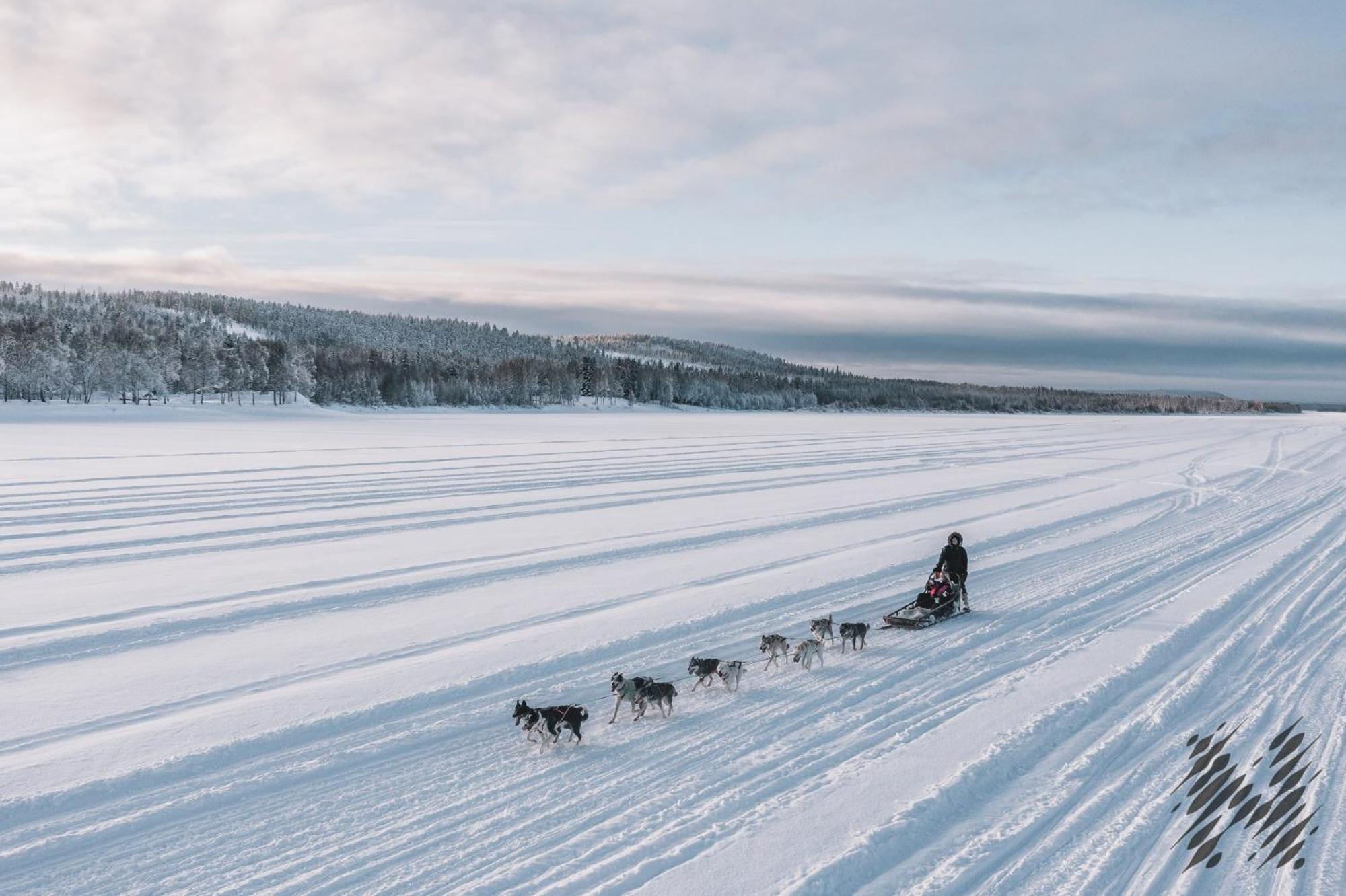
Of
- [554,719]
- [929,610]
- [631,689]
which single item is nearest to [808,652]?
[631,689]

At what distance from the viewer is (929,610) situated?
32.6 feet

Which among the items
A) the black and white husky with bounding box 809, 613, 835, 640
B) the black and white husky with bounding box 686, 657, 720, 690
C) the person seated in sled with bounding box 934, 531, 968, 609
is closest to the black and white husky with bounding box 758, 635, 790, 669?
the black and white husky with bounding box 809, 613, 835, 640

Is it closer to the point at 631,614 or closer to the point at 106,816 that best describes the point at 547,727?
the point at 106,816

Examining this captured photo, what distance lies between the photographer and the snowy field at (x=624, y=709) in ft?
16.4

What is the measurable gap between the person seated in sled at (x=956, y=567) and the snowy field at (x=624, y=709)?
373 millimetres

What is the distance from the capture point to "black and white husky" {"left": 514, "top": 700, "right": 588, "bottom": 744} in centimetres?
640

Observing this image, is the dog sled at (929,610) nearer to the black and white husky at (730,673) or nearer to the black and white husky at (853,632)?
the black and white husky at (853,632)

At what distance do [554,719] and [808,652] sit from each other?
3016 mm

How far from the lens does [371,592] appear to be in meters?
11.3

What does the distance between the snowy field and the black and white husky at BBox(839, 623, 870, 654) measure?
242 mm

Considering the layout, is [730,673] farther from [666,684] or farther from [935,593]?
[935,593]

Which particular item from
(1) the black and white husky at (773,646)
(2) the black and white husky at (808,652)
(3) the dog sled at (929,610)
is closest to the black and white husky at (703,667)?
(1) the black and white husky at (773,646)

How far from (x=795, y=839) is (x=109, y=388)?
11079cm

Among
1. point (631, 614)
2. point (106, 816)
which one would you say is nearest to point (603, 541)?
point (631, 614)
